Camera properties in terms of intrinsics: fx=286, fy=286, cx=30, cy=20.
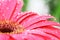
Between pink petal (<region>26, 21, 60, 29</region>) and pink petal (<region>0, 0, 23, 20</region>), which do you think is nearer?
pink petal (<region>26, 21, 60, 29</region>)

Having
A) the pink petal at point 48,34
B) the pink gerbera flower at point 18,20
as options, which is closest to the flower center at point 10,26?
the pink gerbera flower at point 18,20

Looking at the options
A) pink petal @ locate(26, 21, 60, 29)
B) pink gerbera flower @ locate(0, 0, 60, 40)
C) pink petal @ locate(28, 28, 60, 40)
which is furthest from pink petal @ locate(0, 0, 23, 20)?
pink petal @ locate(28, 28, 60, 40)

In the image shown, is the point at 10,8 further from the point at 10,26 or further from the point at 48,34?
the point at 48,34

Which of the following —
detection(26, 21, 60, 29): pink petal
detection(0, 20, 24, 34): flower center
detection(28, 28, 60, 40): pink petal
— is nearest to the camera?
detection(28, 28, 60, 40): pink petal

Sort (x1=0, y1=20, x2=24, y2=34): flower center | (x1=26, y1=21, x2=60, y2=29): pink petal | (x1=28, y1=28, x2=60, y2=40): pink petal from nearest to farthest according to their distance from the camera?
1. (x1=28, y1=28, x2=60, y2=40): pink petal
2. (x1=26, y1=21, x2=60, y2=29): pink petal
3. (x1=0, y1=20, x2=24, y2=34): flower center

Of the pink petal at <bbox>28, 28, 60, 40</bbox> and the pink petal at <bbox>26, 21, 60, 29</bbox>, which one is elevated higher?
the pink petal at <bbox>26, 21, 60, 29</bbox>

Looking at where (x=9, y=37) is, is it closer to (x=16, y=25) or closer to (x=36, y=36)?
(x=36, y=36)

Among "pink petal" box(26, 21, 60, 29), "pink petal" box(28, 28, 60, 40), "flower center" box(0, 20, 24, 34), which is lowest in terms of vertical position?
"flower center" box(0, 20, 24, 34)

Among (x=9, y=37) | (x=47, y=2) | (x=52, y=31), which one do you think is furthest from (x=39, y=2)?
(x=9, y=37)

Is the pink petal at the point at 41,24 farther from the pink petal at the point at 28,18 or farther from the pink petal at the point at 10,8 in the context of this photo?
the pink petal at the point at 10,8

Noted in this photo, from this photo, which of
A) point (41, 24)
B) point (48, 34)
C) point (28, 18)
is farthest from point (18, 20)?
point (48, 34)

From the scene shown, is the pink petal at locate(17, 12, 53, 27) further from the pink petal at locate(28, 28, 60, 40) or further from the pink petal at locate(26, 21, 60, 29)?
the pink petal at locate(28, 28, 60, 40)
